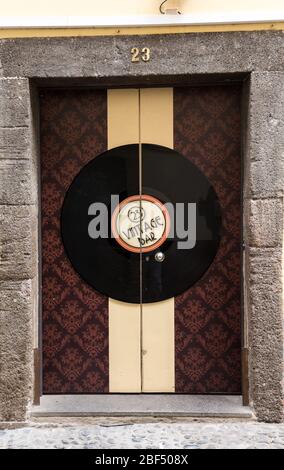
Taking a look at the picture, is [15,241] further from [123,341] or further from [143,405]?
[143,405]

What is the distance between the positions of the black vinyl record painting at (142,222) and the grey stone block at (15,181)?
0.42 meters

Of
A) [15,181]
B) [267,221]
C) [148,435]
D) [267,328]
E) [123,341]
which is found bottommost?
[148,435]

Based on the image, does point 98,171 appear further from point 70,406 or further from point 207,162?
point 70,406

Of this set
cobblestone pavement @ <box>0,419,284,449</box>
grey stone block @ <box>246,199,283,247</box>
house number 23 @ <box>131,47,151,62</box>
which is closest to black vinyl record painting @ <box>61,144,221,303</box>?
grey stone block @ <box>246,199,283,247</box>

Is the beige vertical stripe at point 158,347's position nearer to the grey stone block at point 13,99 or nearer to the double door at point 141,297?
the double door at point 141,297

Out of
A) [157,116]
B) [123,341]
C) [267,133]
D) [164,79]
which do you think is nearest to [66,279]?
[123,341]

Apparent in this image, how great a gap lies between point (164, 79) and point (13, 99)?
1.14 m

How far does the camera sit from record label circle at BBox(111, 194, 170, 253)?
469cm

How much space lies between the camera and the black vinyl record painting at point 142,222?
4.69 metres

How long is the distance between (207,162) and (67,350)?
6.16ft

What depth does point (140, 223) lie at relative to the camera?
15.4 ft

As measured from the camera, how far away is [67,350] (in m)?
4.73

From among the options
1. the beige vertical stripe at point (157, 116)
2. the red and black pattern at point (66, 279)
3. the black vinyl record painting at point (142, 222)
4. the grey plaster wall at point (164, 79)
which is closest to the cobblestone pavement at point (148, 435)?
the grey plaster wall at point (164, 79)

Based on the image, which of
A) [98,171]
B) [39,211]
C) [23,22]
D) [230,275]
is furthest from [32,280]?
[23,22]
